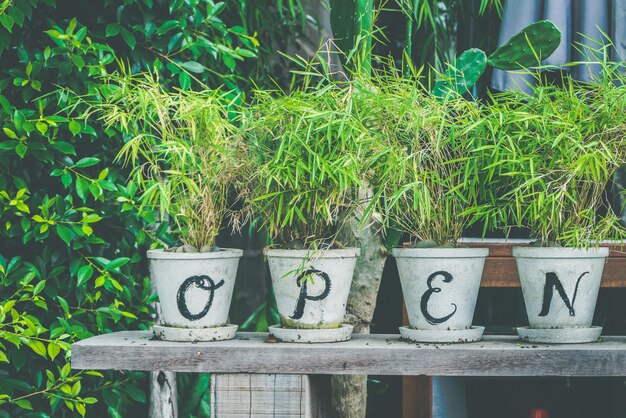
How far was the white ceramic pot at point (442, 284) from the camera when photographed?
147cm

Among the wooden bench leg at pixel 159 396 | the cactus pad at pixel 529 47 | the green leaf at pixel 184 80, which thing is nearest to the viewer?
the cactus pad at pixel 529 47

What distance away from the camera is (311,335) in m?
1.48

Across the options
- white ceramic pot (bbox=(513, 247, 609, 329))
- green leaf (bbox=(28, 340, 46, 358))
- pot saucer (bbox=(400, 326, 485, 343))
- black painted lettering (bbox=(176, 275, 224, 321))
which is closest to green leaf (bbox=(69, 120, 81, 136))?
green leaf (bbox=(28, 340, 46, 358))

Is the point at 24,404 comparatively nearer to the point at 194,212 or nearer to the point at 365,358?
the point at 194,212

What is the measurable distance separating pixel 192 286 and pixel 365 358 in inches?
14.5

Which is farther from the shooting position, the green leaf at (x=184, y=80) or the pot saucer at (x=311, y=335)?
the green leaf at (x=184, y=80)

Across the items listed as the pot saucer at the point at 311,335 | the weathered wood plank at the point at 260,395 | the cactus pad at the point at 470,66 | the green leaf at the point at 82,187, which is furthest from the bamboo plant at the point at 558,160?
→ the green leaf at the point at 82,187

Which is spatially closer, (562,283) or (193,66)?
(562,283)

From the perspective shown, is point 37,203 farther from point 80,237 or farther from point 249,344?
point 249,344

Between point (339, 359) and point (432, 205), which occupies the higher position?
point (432, 205)

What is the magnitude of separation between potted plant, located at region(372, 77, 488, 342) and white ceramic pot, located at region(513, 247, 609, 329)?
0.11 metres

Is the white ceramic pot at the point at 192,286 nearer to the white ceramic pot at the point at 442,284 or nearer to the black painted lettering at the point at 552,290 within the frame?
the white ceramic pot at the point at 442,284

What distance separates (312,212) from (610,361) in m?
0.62

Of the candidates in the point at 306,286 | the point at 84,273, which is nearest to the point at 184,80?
the point at 84,273
